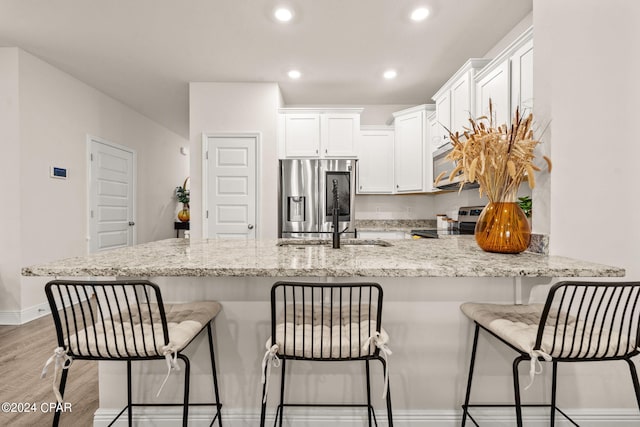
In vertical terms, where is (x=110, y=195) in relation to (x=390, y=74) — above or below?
below

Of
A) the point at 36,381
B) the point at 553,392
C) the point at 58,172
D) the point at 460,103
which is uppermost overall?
the point at 460,103

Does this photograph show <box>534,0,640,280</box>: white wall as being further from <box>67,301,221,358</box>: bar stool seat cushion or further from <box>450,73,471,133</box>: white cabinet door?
<box>67,301,221,358</box>: bar stool seat cushion

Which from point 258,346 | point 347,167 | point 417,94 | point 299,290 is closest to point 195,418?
point 258,346

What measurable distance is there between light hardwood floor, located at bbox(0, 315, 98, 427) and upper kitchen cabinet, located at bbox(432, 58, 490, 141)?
3087 millimetres

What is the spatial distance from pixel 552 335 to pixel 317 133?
Result: 3.34 metres

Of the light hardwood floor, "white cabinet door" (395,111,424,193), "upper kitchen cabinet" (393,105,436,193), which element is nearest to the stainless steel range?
"upper kitchen cabinet" (393,105,436,193)

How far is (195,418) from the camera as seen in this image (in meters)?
1.51

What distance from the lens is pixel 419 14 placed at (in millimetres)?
2531

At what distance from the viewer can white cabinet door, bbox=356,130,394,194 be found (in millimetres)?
4336

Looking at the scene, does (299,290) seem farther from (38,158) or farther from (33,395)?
(38,158)

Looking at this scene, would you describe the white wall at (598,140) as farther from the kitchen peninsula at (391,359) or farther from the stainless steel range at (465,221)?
the stainless steel range at (465,221)

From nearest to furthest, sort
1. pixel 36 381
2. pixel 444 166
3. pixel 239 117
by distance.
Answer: pixel 36 381, pixel 444 166, pixel 239 117

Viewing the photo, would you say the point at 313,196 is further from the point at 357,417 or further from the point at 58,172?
the point at 58,172

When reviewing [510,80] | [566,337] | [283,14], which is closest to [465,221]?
[510,80]
